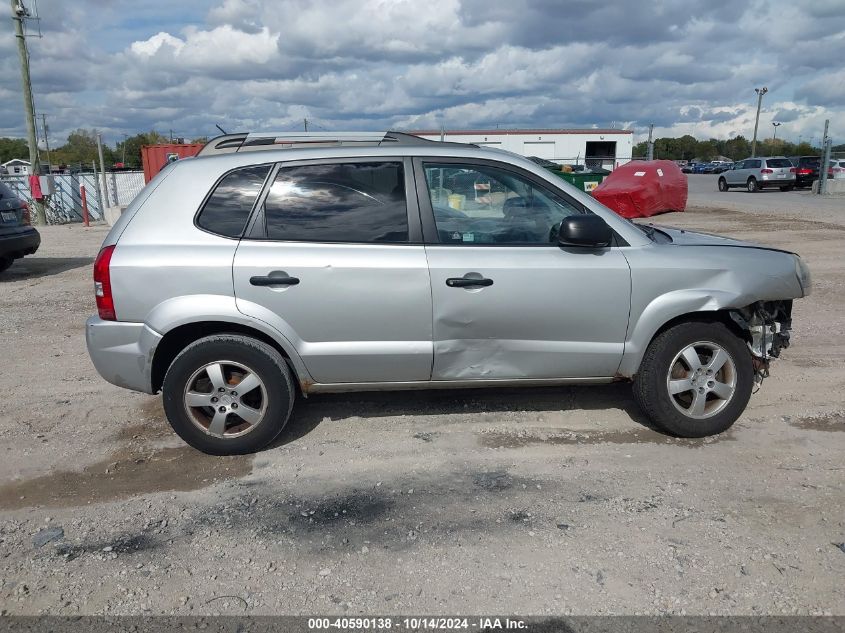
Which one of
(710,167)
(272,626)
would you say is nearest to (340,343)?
(272,626)

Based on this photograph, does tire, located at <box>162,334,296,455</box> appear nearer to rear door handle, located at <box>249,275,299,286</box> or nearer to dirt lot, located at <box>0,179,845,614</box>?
dirt lot, located at <box>0,179,845,614</box>

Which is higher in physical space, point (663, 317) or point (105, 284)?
point (105, 284)

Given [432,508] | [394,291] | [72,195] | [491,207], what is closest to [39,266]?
[394,291]

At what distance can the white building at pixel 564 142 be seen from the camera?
3103 cm

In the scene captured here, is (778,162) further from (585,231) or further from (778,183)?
(585,231)

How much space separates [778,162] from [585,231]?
108ft

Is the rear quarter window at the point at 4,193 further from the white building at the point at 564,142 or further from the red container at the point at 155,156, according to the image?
the white building at the point at 564,142

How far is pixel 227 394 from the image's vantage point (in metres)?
4.00

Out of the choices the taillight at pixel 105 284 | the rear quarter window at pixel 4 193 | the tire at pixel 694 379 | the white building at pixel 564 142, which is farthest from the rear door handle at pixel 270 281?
the white building at pixel 564 142

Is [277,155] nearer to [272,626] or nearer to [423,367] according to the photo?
[423,367]

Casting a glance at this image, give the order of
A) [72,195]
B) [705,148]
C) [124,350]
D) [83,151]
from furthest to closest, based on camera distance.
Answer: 1. [705,148]
2. [83,151]
3. [72,195]
4. [124,350]

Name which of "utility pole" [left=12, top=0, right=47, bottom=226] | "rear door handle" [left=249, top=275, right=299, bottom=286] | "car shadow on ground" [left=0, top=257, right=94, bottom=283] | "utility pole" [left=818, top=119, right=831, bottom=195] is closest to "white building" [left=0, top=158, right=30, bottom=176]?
"utility pole" [left=12, top=0, right=47, bottom=226]

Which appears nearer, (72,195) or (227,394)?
(227,394)

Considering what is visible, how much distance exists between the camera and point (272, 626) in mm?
2656
